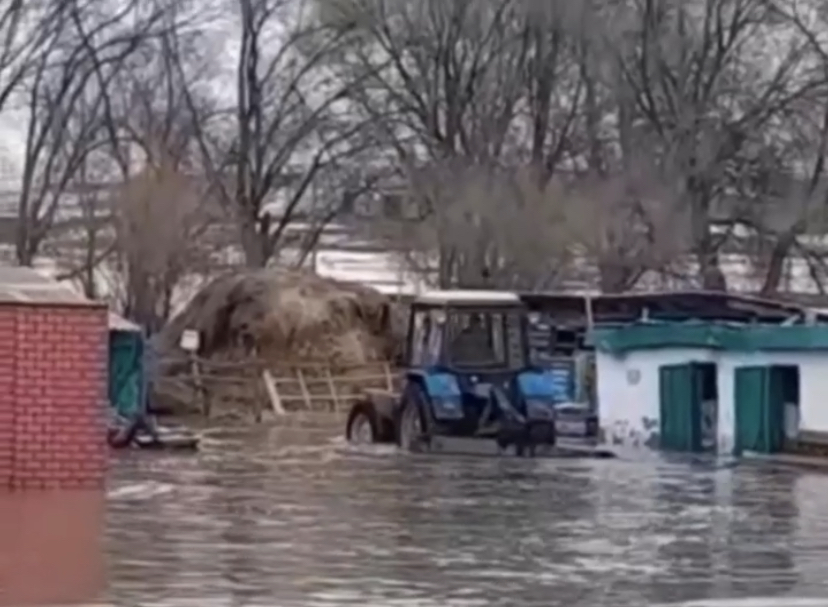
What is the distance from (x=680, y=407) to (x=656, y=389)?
59cm

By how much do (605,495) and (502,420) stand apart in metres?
9.09

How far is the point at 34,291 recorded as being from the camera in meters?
21.9

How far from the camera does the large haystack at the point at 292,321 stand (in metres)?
54.1

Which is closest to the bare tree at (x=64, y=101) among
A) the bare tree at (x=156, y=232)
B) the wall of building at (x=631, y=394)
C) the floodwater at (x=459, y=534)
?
the bare tree at (x=156, y=232)

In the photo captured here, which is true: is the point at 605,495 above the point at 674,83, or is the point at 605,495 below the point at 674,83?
below

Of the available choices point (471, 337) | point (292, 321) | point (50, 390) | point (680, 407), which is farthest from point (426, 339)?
point (292, 321)

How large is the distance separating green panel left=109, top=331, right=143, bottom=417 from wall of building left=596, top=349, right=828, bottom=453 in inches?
401

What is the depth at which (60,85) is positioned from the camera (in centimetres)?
5697

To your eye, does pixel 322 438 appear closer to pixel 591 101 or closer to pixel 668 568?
pixel 591 101

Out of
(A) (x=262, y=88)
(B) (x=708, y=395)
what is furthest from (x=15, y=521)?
(A) (x=262, y=88)

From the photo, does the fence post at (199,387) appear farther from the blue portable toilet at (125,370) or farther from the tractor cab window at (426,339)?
the tractor cab window at (426,339)

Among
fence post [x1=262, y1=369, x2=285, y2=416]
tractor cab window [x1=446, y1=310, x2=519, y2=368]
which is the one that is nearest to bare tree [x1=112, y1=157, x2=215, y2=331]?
fence post [x1=262, y1=369, x2=285, y2=416]

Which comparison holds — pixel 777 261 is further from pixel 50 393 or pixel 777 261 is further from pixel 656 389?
pixel 50 393

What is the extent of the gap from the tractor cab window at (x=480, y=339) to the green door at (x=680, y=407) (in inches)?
124
